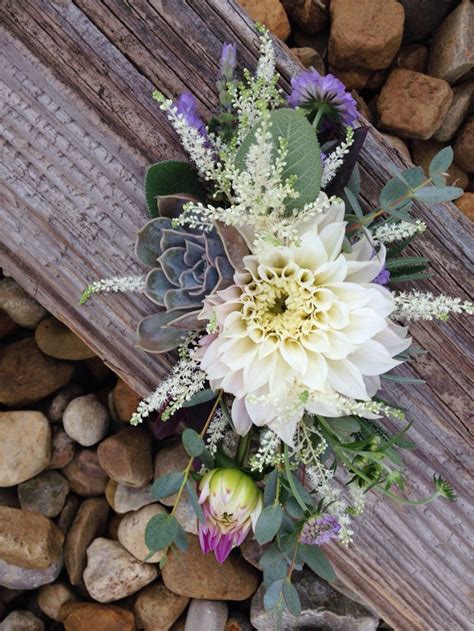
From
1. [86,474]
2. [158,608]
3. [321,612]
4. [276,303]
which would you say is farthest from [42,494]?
[276,303]

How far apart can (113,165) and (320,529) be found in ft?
1.58

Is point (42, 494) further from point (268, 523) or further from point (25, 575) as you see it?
point (268, 523)

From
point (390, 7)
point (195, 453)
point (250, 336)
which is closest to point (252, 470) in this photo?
point (195, 453)

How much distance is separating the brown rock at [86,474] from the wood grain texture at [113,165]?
442 mm

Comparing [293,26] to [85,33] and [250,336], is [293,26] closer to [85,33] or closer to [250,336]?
[85,33]

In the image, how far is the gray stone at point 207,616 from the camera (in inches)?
45.3

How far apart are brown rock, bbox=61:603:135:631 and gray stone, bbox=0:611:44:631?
0.09 meters

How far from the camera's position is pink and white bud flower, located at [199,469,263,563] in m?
0.67

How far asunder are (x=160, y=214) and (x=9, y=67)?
275 millimetres

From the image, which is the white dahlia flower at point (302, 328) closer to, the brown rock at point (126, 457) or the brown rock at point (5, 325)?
the brown rock at point (126, 457)

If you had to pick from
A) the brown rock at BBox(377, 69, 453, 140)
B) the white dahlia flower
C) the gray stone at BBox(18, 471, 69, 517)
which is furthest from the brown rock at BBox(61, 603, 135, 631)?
the brown rock at BBox(377, 69, 453, 140)

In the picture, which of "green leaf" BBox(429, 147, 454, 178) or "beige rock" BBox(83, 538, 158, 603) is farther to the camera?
"beige rock" BBox(83, 538, 158, 603)

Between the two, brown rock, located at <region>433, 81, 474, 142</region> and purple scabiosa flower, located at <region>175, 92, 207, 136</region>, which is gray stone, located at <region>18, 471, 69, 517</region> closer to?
purple scabiosa flower, located at <region>175, 92, 207, 136</region>

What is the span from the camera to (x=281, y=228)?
575 millimetres
